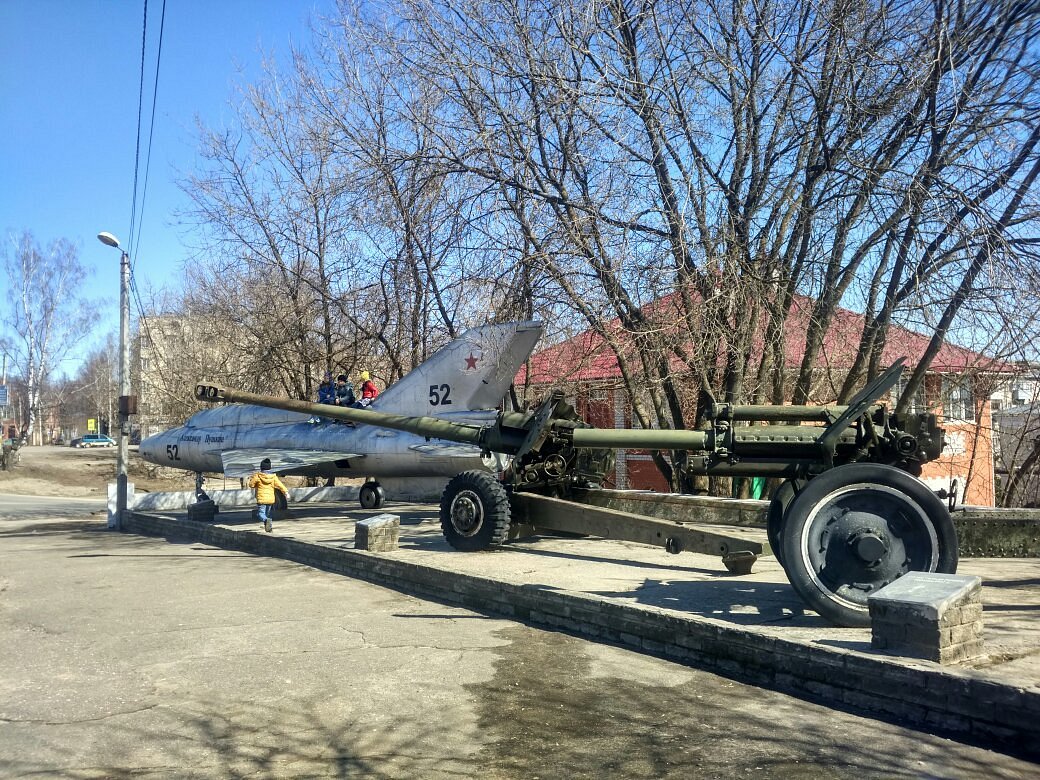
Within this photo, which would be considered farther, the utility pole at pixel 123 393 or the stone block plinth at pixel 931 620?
the utility pole at pixel 123 393

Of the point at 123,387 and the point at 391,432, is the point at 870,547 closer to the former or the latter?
the point at 391,432

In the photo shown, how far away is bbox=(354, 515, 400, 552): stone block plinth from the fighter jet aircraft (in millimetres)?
2587

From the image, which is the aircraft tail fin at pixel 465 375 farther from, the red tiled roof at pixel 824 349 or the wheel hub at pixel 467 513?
the wheel hub at pixel 467 513

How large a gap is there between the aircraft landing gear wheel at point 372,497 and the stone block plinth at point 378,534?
7558mm

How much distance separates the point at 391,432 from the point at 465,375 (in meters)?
2.57

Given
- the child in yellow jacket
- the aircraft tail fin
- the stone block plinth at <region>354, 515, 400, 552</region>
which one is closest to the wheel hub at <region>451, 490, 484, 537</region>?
the stone block plinth at <region>354, 515, 400, 552</region>

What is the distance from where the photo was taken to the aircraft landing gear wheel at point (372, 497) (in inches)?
748

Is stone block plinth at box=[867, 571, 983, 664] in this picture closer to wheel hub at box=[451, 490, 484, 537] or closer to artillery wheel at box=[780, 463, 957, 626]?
artillery wheel at box=[780, 463, 957, 626]

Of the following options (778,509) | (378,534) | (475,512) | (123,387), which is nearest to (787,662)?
(778,509)

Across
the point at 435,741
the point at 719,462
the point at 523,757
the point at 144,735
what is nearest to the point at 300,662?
the point at 144,735

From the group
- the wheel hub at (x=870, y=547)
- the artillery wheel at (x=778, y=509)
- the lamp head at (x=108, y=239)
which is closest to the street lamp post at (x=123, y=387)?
the lamp head at (x=108, y=239)

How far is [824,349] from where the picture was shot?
1302 cm

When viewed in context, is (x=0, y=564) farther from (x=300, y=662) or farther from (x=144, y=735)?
(x=144, y=735)

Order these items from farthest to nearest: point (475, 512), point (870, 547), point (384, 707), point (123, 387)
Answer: point (123, 387) → point (475, 512) → point (870, 547) → point (384, 707)
